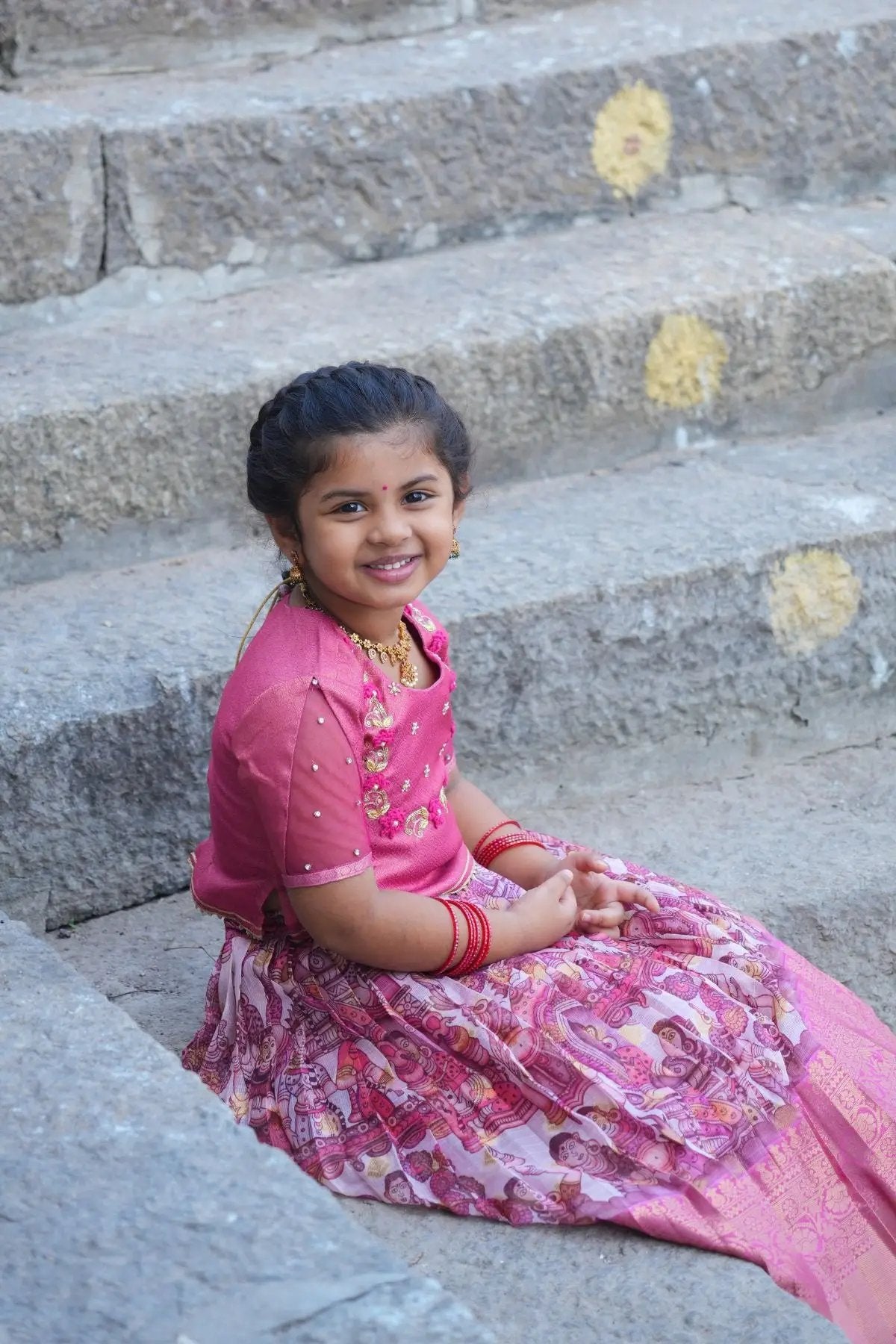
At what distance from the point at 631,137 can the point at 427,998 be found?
2.07m

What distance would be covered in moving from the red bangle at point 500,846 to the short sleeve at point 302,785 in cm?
39

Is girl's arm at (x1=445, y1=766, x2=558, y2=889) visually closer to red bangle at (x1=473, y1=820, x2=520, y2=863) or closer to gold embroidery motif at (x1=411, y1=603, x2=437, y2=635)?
red bangle at (x1=473, y1=820, x2=520, y2=863)

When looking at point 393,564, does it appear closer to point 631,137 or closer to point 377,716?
point 377,716

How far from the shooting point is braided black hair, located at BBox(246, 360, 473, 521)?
1.77m

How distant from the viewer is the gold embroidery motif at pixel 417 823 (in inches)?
75.5

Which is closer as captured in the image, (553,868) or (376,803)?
(376,803)

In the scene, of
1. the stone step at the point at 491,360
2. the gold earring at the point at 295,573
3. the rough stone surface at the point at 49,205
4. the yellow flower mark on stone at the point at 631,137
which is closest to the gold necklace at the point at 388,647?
the gold earring at the point at 295,573

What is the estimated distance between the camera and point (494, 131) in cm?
313

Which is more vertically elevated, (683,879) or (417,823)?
(417,823)

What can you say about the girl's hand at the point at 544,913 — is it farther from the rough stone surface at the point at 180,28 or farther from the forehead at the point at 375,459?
the rough stone surface at the point at 180,28

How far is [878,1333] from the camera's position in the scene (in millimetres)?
1753

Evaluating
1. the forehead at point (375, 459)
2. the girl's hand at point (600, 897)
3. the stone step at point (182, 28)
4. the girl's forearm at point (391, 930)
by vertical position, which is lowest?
the girl's hand at point (600, 897)

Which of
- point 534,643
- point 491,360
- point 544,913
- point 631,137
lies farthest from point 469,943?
point 631,137

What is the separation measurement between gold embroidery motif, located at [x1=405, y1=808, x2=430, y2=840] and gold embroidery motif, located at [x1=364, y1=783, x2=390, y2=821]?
0.05 metres
